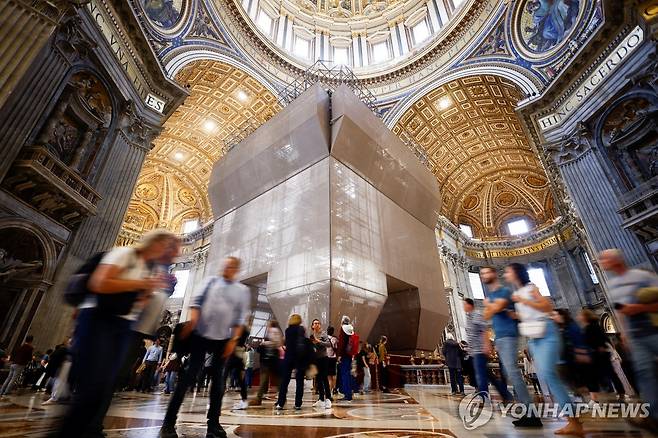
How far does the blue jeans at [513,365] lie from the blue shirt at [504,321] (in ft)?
0.15

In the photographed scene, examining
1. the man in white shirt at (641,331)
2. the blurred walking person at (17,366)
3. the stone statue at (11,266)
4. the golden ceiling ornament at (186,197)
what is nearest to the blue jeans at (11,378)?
the blurred walking person at (17,366)

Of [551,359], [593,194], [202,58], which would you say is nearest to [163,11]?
[202,58]

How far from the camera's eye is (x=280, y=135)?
9547 millimetres

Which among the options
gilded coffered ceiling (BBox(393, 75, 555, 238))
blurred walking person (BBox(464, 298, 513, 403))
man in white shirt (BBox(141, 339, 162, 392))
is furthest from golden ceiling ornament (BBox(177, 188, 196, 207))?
blurred walking person (BBox(464, 298, 513, 403))

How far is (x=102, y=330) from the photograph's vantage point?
1396mm

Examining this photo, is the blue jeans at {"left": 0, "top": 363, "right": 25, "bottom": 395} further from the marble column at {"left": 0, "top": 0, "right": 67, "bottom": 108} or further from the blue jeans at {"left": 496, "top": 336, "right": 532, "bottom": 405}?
the blue jeans at {"left": 496, "top": 336, "right": 532, "bottom": 405}

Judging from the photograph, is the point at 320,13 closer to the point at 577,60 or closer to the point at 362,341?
the point at 577,60

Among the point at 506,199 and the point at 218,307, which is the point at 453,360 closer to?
the point at 218,307

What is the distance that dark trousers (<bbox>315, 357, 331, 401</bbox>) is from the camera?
3.60 metres

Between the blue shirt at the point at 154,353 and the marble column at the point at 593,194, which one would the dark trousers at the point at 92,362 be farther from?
the marble column at the point at 593,194

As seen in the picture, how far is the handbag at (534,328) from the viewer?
229 centimetres

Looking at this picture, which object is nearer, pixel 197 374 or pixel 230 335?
pixel 197 374

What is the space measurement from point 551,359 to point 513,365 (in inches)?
14.1

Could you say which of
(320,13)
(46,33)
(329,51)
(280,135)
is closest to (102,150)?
(46,33)
